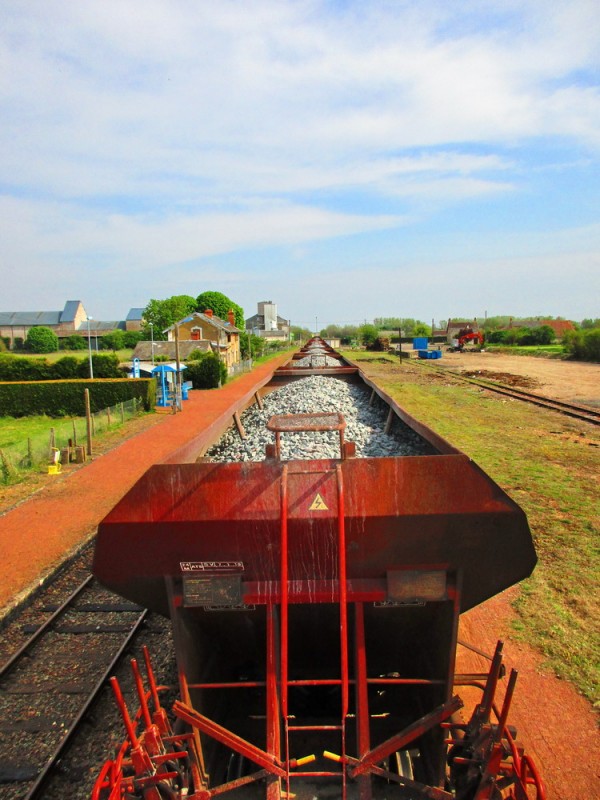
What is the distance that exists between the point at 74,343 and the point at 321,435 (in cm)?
13156

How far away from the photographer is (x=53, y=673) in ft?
25.0

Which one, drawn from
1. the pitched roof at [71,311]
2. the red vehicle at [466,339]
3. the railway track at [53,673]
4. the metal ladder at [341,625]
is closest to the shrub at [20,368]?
the railway track at [53,673]

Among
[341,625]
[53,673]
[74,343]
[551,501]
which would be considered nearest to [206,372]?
[551,501]

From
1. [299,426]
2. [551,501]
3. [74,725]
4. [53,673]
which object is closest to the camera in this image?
[299,426]

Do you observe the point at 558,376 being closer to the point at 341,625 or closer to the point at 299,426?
the point at 299,426

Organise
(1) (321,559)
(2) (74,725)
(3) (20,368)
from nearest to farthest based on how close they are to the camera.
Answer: (1) (321,559)
(2) (74,725)
(3) (20,368)

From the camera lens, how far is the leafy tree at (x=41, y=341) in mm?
123500

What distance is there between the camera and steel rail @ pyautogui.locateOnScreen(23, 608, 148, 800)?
5.43 metres

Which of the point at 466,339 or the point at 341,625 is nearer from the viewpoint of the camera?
the point at 341,625

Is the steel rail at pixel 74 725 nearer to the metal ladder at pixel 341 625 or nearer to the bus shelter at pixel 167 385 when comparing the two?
the metal ladder at pixel 341 625

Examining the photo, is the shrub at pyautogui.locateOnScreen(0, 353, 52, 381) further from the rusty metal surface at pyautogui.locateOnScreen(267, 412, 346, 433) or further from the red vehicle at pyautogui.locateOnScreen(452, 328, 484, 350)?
the red vehicle at pyautogui.locateOnScreen(452, 328, 484, 350)

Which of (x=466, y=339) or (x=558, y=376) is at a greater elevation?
(x=466, y=339)

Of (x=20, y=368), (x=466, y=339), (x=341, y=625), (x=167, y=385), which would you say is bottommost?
(x=167, y=385)

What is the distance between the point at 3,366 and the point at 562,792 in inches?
1745
